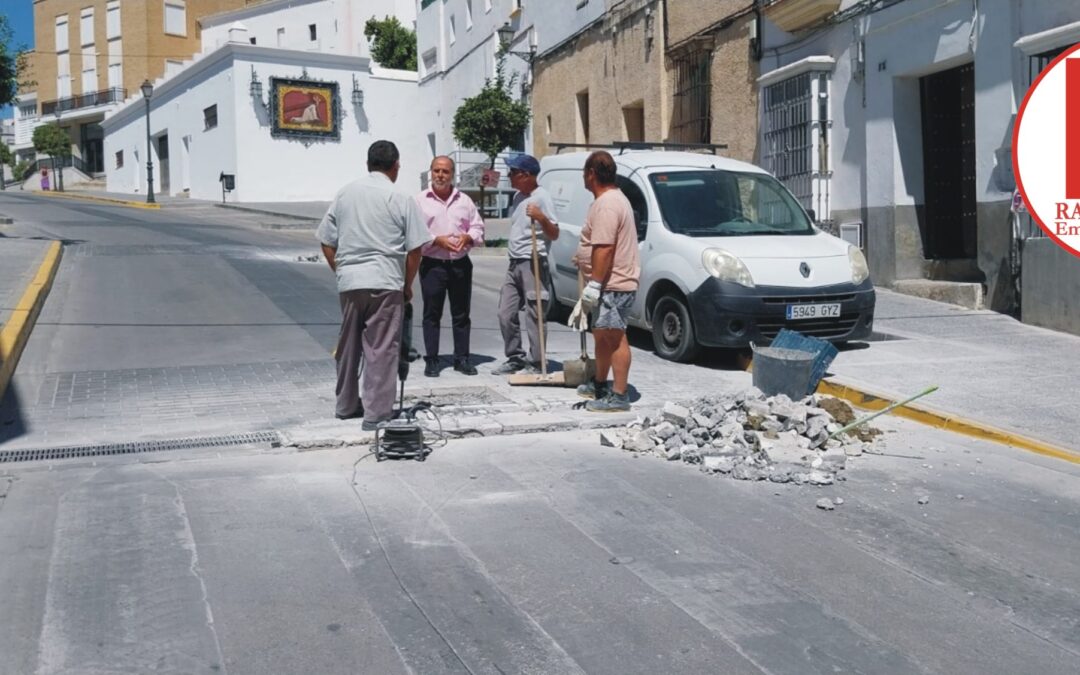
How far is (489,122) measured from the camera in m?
23.5

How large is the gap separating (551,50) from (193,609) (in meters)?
23.4

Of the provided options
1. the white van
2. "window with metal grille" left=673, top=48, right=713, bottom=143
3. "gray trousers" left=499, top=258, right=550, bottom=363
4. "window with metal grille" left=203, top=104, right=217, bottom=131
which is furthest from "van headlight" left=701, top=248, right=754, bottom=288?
A: "window with metal grille" left=203, top=104, right=217, bottom=131

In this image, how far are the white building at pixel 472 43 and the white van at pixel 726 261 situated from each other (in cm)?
1319

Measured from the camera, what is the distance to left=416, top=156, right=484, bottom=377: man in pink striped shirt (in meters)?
8.88

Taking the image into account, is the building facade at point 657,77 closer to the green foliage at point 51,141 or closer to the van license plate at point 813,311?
the van license plate at point 813,311

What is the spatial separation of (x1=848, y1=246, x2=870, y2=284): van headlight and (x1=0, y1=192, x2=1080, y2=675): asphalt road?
2.66 metres

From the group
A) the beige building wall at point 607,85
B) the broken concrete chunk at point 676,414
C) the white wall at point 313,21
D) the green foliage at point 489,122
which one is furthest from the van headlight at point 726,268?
the white wall at point 313,21

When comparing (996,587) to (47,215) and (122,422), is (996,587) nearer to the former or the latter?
(122,422)

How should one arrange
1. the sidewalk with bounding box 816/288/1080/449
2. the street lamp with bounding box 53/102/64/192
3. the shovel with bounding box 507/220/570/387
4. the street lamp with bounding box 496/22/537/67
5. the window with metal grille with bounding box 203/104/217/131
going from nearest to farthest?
1. the sidewalk with bounding box 816/288/1080/449
2. the shovel with bounding box 507/220/570/387
3. the street lamp with bounding box 496/22/537/67
4. the window with metal grille with bounding box 203/104/217/131
5. the street lamp with bounding box 53/102/64/192

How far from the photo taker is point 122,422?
7695mm

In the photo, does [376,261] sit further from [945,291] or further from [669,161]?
[945,291]

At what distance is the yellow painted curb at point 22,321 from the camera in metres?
9.07

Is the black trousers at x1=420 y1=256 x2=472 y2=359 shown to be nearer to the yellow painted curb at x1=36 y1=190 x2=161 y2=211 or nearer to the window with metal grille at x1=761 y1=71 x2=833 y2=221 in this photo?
the window with metal grille at x1=761 y1=71 x2=833 y2=221

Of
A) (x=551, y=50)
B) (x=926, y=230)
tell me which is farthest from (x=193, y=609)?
(x=551, y=50)
